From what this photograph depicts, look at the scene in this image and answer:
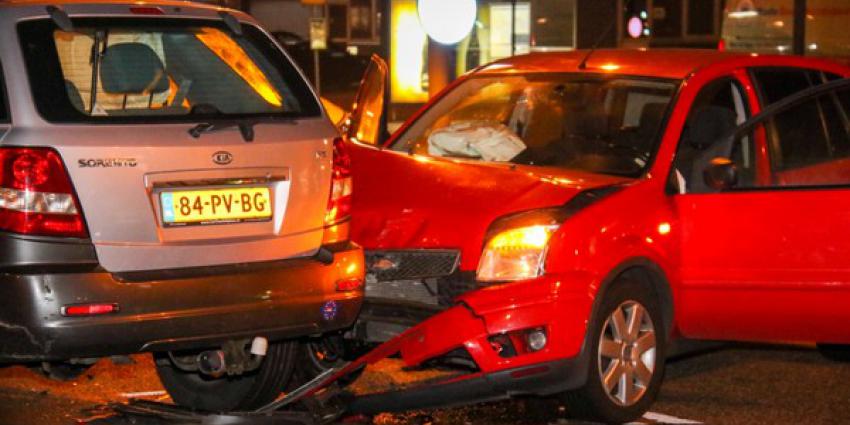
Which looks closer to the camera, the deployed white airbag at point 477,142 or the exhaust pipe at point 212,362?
the exhaust pipe at point 212,362

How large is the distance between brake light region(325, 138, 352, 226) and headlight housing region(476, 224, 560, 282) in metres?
0.61

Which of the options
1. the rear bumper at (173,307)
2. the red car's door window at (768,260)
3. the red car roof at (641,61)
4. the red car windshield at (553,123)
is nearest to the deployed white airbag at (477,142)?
the red car windshield at (553,123)

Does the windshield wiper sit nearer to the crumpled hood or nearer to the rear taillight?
the rear taillight

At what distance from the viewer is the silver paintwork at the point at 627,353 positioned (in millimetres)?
6340

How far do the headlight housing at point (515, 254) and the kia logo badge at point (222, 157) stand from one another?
1.19 meters

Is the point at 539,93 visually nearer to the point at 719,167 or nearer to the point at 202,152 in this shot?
the point at 719,167

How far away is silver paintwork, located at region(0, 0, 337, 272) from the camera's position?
17.5 ft

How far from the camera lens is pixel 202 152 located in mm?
5609

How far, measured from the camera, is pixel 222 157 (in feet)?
18.5

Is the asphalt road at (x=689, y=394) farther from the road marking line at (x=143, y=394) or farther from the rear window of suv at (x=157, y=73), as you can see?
the rear window of suv at (x=157, y=73)

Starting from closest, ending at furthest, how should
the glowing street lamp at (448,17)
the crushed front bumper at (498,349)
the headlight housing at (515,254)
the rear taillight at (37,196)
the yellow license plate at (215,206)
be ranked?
the rear taillight at (37,196)
the yellow license plate at (215,206)
the crushed front bumper at (498,349)
the headlight housing at (515,254)
the glowing street lamp at (448,17)

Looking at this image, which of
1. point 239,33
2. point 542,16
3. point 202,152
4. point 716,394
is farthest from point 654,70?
point 542,16

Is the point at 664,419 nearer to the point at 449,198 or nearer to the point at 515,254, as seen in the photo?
the point at 515,254

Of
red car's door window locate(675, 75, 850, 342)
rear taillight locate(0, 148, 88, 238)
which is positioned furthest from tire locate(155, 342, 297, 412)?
red car's door window locate(675, 75, 850, 342)
